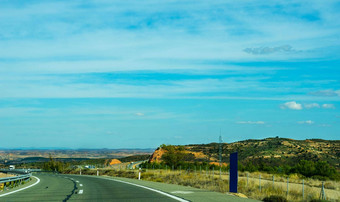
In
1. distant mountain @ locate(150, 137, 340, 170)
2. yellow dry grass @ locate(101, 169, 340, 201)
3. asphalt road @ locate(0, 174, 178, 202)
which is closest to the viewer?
asphalt road @ locate(0, 174, 178, 202)

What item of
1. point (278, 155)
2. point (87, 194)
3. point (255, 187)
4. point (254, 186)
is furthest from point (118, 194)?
point (278, 155)

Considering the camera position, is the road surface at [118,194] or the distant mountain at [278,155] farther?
the distant mountain at [278,155]

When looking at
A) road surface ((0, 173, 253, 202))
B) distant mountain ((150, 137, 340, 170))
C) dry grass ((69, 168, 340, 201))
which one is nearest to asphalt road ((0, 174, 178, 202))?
road surface ((0, 173, 253, 202))

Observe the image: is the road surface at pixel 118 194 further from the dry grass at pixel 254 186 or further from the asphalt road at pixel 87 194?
the dry grass at pixel 254 186

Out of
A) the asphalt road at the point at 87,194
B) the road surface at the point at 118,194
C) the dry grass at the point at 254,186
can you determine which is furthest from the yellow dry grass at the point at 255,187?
the asphalt road at the point at 87,194

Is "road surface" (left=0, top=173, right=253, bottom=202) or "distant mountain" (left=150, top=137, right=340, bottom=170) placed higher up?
"distant mountain" (left=150, top=137, right=340, bottom=170)

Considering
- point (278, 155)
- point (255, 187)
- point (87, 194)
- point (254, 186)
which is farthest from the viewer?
point (278, 155)

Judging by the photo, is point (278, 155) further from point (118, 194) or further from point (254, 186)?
point (118, 194)

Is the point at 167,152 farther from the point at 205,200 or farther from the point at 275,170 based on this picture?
the point at 205,200

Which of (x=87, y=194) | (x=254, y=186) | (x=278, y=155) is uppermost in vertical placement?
(x=278, y=155)

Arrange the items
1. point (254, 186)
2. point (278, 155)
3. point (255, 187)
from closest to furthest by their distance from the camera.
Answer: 1. point (255, 187)
2. point (254, 186)
3. point (278, 155)

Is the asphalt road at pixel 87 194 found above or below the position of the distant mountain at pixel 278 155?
below

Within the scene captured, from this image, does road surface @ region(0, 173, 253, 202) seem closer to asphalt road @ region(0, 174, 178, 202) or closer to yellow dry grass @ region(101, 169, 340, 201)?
asphalt road @ region(0, 174, 178, 202)

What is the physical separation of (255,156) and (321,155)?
12493 mm
